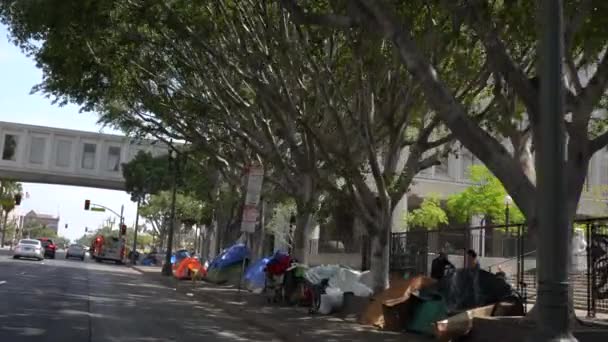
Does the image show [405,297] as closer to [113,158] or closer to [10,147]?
[113,158]

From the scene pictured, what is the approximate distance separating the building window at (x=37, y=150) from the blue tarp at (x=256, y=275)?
40912 millimetres

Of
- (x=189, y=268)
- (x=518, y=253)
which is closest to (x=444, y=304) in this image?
(x=518, y=253)

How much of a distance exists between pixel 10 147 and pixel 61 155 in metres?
4.21

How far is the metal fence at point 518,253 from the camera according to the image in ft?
50.9

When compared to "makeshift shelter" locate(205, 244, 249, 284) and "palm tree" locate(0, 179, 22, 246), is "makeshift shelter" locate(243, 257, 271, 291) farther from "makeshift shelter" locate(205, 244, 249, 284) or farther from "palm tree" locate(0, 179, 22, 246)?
"palm tree" locate(0, 179, 22, 246)

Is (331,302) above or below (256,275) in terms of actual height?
below

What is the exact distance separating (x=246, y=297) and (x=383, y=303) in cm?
897

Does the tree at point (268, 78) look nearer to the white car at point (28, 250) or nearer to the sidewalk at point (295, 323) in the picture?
the sidewalk at point (295, 323)

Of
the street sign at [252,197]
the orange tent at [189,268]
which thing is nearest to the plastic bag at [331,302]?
the street sign at [252,197]

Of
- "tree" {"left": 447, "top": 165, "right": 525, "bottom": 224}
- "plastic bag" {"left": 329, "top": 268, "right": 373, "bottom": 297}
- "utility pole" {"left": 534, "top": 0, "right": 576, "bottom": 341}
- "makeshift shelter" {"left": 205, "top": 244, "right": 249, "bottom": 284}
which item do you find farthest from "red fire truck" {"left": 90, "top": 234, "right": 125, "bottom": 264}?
"utility pole" {"left": 534, "top": 0, "right": 576, "bottom": 341}

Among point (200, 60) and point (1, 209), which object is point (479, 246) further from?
point (1, 209)

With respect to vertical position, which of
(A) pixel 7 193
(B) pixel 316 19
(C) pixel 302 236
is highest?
(A) pixel 7 193

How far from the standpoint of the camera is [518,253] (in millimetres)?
18703

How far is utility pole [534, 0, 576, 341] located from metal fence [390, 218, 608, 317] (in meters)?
3.44
